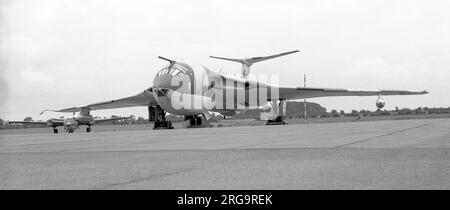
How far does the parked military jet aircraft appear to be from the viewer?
31.9 m

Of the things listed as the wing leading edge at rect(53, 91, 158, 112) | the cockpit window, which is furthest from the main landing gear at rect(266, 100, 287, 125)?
the cockpit window

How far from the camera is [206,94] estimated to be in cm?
3497

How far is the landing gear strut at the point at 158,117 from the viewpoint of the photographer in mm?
34922

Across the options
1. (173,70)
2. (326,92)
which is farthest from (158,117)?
(326,92)

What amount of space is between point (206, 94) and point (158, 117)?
155 inches

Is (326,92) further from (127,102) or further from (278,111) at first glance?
(127,102)

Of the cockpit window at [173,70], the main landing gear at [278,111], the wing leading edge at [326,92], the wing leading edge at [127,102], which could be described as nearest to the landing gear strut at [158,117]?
the wing leading edge at [127,102]
